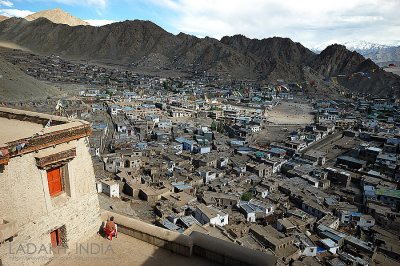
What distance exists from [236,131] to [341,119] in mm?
16922

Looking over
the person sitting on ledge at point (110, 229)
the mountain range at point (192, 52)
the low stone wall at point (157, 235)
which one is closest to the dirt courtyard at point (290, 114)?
the mountain range at point (192, 52)

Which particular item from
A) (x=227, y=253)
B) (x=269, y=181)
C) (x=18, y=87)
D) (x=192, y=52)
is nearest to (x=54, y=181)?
(x=227, y=253)

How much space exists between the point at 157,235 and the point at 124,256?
1.81ft

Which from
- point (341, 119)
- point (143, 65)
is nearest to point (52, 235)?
point (341, 119)

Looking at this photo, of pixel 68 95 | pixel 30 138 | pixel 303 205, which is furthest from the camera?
pixel 68 95

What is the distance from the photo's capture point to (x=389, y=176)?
26703mm

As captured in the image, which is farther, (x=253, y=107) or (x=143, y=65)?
(x=143, y=65)

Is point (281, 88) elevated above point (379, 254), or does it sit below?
above

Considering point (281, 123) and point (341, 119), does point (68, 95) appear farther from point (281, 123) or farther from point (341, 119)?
point (341, 119)

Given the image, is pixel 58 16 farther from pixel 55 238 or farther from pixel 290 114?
pixel 55 238

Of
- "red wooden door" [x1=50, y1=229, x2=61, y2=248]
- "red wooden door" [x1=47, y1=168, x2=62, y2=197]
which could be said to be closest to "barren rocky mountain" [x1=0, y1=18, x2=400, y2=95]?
"red wooden door" [x1=47, y1=168, x2=62, y2=197]

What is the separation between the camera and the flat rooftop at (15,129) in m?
4.43

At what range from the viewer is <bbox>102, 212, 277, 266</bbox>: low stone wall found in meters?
4.52

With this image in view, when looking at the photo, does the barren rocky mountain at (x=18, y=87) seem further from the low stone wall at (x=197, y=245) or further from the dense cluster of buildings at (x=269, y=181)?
the low stone wall at (x=197, y=245)
